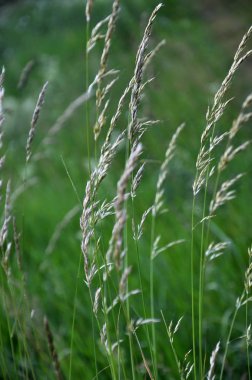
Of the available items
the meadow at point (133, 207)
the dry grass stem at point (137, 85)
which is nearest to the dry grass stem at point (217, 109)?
the meadow at point (133, 207)

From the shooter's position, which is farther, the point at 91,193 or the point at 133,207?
the point at 133,207

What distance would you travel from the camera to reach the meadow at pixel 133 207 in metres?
1.12

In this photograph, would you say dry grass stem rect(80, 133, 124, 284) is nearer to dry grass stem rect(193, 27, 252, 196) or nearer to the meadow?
the meadow

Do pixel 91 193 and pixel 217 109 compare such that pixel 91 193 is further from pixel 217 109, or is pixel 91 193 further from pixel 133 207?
pixel 217 109

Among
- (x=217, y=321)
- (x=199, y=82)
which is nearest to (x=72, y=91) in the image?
(x=199, y=82)

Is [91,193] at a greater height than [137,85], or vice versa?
[137,85]

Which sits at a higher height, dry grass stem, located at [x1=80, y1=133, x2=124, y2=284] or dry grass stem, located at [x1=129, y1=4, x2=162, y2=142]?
dry grass stem, located at [x1=129, y1=4, x2=162, y2=142]

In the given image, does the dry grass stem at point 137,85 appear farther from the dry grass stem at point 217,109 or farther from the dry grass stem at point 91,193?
the dry grass stem at point 217,109

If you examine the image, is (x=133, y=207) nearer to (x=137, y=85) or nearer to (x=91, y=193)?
(x=91, y=193)

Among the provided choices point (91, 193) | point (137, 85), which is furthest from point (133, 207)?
point (137, 85)

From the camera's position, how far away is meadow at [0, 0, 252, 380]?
112cm

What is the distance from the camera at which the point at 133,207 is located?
4.03 ft

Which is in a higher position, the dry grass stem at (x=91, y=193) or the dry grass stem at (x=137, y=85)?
the dry grass stem at (x=137, y=85)

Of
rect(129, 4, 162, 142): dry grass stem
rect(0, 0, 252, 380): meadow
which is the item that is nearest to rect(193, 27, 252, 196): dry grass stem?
rect(0, 0, 252, 380): meadow
